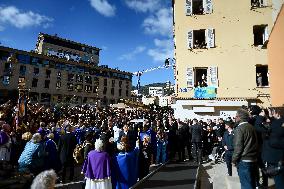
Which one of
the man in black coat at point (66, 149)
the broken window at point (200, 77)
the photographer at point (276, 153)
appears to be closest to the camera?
the photographer at point (276, 153)

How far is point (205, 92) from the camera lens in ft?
71.6

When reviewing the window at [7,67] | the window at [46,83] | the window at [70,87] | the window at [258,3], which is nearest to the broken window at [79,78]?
the window at [70,87]

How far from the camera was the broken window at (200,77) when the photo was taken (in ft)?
73.7

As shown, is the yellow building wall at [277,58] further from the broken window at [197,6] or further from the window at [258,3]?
the broken window at [197,6]

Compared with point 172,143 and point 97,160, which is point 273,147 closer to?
point 97,160

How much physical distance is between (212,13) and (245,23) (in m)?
2.68

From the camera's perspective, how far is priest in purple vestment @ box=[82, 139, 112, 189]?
23.0 feet

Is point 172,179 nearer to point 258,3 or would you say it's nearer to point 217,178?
point 217,178

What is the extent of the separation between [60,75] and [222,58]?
47.6 m

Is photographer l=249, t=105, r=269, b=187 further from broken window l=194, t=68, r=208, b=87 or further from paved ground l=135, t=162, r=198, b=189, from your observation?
broken window l=194, t=68, r=208, b=87

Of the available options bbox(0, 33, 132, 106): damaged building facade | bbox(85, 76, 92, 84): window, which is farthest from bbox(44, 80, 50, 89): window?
bbox(85, 76, 92, 84): window

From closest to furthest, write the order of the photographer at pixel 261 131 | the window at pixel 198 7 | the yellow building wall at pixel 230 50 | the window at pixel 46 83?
1. the photographer at pixel 261 131
2. the yellow building wall at pixel 230 50
3. the window at pixel 198 7
4. the window at pixel 46 83

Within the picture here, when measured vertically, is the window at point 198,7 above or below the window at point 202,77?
above

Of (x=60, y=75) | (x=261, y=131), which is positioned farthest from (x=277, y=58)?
(x=60, y=75)
